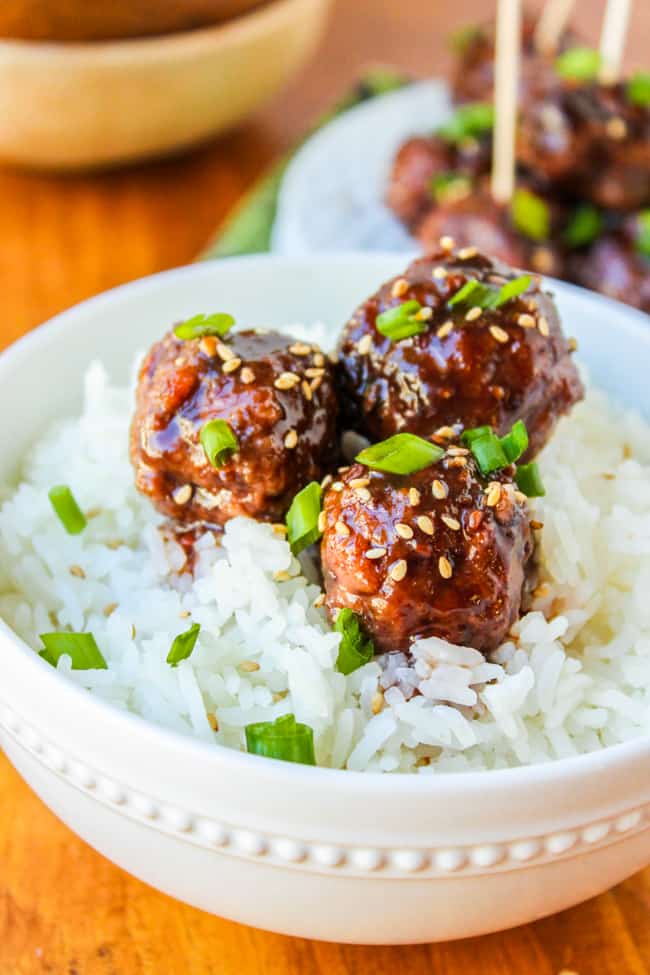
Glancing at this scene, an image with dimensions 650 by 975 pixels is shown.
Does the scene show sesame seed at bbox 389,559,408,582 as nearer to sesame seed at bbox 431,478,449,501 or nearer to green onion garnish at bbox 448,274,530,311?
sesame seed at bbox 431,478,449,501

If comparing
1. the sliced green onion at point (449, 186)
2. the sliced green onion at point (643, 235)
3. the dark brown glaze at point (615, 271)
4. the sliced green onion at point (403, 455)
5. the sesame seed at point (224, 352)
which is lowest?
the dark brown glaze at point (615, 271)

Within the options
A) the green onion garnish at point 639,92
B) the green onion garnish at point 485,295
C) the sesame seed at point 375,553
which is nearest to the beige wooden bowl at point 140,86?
the green onion garnish at point 639,92

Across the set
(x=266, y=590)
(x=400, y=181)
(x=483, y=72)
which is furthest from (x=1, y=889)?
(x=483, y=72)

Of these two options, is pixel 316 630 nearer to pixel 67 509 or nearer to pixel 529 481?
pixel 529 481

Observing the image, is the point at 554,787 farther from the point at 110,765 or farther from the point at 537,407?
the point at 537,407

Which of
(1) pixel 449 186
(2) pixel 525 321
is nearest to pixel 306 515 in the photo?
(2) pixel 525 321

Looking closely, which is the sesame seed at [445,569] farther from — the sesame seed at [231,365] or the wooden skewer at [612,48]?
the wooden skewer at [612,48]
